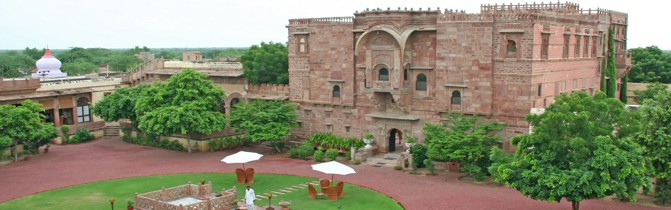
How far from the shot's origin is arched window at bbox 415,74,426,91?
135ft

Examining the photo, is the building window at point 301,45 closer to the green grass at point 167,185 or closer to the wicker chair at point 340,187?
the green grass at point 167,185

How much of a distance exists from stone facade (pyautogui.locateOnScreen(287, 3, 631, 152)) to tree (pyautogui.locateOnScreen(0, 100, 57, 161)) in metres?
18.1

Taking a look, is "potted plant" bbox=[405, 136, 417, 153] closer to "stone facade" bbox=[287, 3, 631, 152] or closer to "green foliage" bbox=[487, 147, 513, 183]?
"stone facade" bbox=[287, 3, 631, 152]

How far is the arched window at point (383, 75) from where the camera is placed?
4172 centimetres

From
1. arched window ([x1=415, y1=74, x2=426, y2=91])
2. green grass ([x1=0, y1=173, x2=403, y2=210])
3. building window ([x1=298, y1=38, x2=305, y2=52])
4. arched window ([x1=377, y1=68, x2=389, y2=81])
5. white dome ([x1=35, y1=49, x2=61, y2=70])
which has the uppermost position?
building window ([x1=298, y1=38, x2=305, y2=52])

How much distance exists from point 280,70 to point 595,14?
26167 mm

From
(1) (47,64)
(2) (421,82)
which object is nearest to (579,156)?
(2) (421,82)

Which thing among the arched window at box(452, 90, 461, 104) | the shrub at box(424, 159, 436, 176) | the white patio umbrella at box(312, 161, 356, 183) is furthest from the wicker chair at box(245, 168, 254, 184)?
the arched window at box(452, 90, 461, 104)

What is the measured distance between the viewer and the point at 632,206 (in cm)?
2905

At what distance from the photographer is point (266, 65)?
54.1 m

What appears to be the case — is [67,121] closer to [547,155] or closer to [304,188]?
[304,188]

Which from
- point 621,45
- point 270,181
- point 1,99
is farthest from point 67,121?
point 621,45

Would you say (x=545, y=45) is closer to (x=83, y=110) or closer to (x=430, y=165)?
(x=430, y=165)

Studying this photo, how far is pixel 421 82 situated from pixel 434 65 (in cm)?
164
